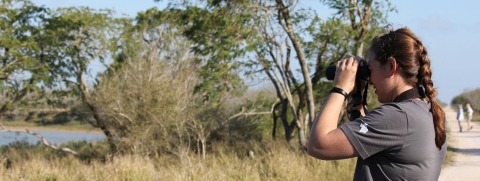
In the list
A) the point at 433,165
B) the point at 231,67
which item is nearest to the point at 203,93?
the point at 231,67

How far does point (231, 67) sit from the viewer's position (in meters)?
14.3

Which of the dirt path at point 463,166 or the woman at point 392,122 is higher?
the woman at point 392,122

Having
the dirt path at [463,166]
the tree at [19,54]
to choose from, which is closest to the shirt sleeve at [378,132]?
the dirt path at [463,166]

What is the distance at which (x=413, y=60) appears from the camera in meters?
2.49

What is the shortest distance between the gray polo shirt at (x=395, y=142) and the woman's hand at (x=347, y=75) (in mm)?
154

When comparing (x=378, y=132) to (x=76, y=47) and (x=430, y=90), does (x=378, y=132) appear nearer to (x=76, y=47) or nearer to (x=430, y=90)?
(x=430, y=90)

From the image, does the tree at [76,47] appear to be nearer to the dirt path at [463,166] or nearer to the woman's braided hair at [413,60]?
the dirt path at [463,166]

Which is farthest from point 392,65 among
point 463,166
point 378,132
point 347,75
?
point 463,166

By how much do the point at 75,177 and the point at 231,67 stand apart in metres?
6.98

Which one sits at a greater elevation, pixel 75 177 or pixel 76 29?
pixel 76 29

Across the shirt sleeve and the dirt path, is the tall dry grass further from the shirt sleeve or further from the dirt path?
the shirt sleeve

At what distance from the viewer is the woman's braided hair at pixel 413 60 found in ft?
8.15

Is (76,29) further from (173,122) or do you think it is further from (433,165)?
(433,165)

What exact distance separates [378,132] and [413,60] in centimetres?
36
